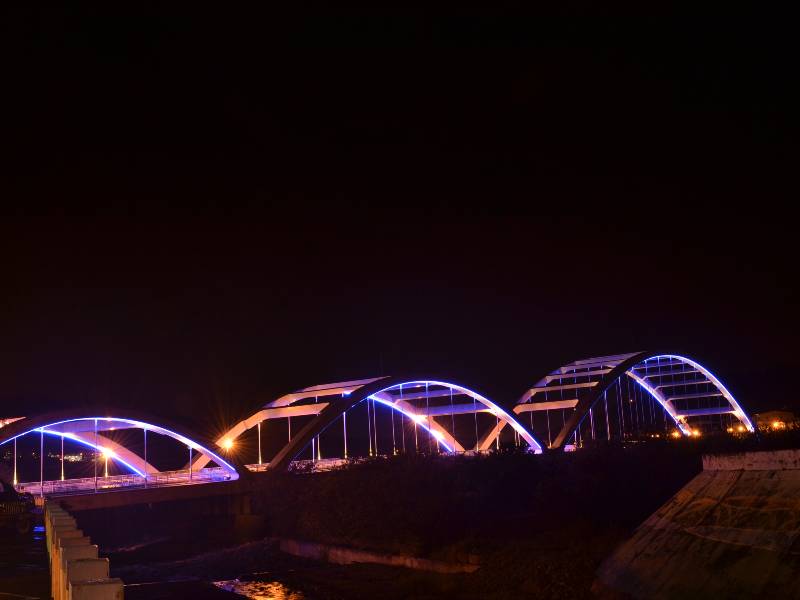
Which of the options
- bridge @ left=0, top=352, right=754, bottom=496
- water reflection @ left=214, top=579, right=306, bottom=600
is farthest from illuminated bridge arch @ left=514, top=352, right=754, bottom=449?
water reflection @ left=214, top=579, right=306, bottom=600

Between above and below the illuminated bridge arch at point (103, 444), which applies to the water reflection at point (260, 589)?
below

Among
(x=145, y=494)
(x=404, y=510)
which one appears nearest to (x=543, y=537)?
(x=404, y=510)

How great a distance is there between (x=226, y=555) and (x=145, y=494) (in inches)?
173

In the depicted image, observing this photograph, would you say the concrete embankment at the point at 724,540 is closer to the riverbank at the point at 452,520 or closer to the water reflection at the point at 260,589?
the riverbank at the point at 452,520

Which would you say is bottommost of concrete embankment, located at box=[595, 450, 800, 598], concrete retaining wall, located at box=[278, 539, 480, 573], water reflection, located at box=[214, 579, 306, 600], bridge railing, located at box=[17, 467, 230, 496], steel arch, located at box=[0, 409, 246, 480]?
water reflection, located at box=[214, 579, 306, 600]

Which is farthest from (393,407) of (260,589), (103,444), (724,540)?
(724,540)

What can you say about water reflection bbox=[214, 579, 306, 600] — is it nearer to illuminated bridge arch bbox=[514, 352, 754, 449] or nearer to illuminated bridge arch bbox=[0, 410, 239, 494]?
illuminated bridge arch bbox=[0, 410, 239, 494]

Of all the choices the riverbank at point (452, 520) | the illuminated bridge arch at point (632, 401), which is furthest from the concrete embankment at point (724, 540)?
the illuminated bridge arch at point (632, 401)

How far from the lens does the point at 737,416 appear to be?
70625 millimetres

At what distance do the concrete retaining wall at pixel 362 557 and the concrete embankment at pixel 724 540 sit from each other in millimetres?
9957

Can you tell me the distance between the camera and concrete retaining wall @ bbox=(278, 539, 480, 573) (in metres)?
25.2

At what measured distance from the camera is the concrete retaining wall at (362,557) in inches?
994

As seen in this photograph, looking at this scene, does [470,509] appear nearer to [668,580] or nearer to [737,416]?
[668,580]

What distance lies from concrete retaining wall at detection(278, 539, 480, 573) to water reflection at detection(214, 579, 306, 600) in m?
3.37
